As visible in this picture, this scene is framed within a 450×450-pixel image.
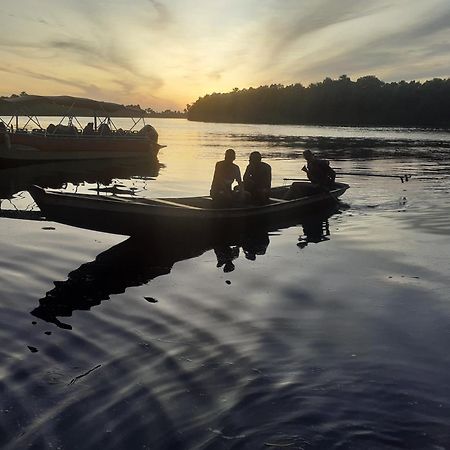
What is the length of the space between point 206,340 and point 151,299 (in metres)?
1.95

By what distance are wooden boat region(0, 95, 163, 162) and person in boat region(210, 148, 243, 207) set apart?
1966 cm

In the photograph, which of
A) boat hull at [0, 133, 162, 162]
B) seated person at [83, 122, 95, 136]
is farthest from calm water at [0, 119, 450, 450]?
seated person at [83, 122, 95, 136]

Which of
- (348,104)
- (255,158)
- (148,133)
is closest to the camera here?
(255,158)

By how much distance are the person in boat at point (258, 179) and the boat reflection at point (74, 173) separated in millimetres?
8833

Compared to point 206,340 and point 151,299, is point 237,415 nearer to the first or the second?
point 206,340

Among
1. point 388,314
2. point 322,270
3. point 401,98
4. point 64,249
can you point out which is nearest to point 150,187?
point 64,249

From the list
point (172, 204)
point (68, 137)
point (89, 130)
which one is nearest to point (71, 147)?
point (68, 137)

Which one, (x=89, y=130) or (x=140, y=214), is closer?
(x=140, y=214)

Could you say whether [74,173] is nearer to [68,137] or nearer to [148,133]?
[68,137]

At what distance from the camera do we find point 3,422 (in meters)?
4.50

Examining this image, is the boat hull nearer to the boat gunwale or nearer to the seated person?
the seated person

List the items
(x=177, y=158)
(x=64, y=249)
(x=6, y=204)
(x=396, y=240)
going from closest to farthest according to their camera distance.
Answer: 1. (x=64, y=249)
2. (x=396, y=240)
3. (x=6, y=204)
4. (x=177, y=158)

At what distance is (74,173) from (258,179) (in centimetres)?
1712

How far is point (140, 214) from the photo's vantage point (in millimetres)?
10758
